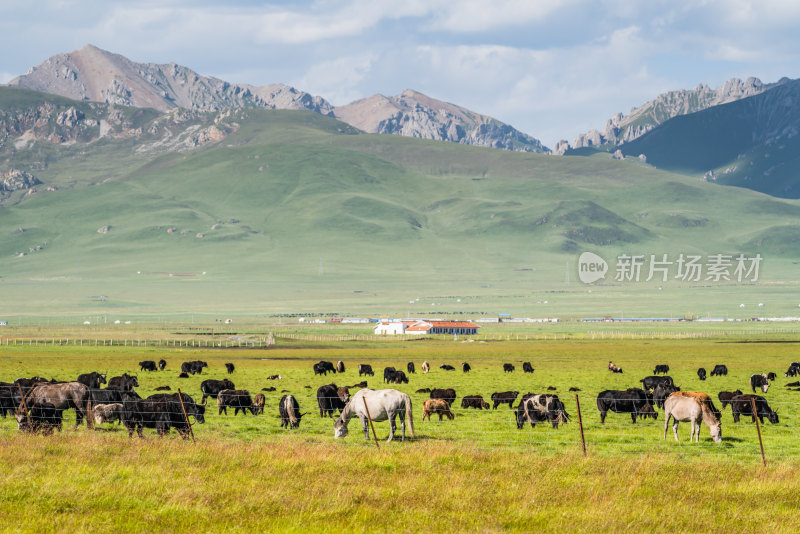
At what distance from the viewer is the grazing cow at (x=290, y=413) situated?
1159 inches

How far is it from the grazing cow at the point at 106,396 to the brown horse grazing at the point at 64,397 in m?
1.23

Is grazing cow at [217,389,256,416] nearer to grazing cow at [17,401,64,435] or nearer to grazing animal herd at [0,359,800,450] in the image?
grazing animal herd at [0,359,800,450]

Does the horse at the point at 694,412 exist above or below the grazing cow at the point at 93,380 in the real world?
above

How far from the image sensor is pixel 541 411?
1169 inches

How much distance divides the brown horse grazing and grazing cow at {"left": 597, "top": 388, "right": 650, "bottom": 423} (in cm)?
1763

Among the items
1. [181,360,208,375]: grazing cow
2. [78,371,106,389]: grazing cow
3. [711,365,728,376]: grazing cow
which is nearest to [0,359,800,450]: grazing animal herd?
[78,371,106,389]: grazing cow

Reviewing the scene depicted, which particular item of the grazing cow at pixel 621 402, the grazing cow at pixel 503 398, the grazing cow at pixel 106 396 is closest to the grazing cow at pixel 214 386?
the grazing cow at pixel 503 398

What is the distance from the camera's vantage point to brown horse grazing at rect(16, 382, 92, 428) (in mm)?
26047

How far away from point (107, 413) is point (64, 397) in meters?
1.34

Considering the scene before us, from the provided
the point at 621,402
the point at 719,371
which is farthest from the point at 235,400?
the point at 719,371

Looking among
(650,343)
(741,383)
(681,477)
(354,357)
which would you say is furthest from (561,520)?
(650,343)

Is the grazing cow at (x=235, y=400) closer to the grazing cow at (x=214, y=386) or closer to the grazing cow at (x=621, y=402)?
the grazing cow at (x=214, y=386)

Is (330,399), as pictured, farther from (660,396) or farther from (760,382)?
(760,382)

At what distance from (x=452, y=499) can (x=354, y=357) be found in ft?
238
